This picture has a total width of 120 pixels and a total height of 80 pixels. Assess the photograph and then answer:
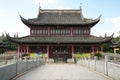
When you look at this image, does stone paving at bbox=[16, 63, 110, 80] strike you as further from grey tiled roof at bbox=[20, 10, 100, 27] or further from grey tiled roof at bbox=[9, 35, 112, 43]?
grey tiled roof at bbox=[20, 10, 100, 27]

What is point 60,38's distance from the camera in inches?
2056

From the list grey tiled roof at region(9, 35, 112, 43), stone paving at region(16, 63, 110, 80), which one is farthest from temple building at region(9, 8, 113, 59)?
stone paving at region(16, 63, 110, 80)

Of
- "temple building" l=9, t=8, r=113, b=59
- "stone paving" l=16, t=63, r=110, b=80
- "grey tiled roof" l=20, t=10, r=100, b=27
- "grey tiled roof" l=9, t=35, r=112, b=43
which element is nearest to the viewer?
"stone paving" l=16, t=63, r=110, b=80

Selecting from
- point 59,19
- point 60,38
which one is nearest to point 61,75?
point 60,38

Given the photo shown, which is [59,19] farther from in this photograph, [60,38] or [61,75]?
[61,75]

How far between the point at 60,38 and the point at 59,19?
20.0ft

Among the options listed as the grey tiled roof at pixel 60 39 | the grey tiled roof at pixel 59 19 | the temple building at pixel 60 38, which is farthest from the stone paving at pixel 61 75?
the grey tiled roof at pixel 59 19

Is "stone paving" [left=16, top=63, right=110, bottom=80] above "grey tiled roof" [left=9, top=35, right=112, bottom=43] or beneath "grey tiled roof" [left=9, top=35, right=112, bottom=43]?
beneath

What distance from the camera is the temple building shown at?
50.7 meters

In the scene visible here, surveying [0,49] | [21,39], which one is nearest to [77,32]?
[21,39]

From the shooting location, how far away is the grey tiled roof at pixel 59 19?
2073 inches

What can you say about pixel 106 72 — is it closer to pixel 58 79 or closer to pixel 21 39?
pixel 58 79

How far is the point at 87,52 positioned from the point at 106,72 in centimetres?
3632

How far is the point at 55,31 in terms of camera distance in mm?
53500
